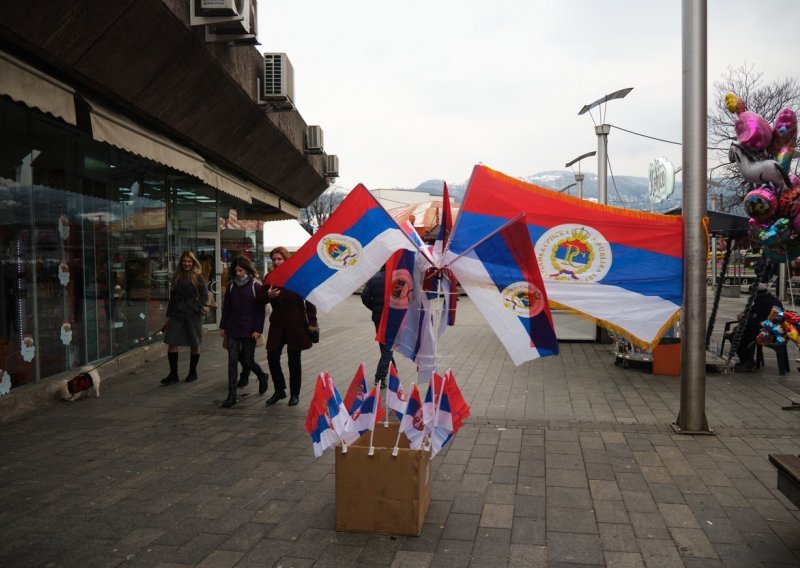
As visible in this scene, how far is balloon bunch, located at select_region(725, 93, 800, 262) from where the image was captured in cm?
588

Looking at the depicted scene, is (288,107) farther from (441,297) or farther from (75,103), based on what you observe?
(441,297)

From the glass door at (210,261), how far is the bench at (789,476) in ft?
41.7

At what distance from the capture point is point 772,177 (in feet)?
19.5

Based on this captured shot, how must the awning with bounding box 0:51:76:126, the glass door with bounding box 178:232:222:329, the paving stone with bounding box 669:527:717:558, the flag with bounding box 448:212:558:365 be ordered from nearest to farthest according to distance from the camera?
the paving stone with bounding box 669:527:717:558, the flag with bounding box 448:212:558:365, the awning with bounding box 0:51:76:126, the glass door with bounding box 178:232:222:329

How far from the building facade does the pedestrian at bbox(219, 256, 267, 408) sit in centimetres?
205

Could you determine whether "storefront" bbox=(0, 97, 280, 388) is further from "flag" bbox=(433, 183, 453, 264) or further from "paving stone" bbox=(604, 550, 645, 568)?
"paving stone" bbox=(604, 550, 645, 568)

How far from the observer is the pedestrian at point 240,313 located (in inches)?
299

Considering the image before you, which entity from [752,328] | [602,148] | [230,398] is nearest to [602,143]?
[602,148]

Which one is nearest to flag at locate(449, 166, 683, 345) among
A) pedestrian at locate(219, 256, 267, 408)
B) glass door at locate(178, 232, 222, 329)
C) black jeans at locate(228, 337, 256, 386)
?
pedestrian at locate(219, 256, 267, 408)

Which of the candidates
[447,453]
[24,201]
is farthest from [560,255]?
[24,201]

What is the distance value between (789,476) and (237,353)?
5.85 m

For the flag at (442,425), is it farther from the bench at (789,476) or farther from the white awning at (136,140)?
the white awning at (136,140)

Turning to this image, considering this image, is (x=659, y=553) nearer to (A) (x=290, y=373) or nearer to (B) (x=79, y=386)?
(A) (x=290, y=373)

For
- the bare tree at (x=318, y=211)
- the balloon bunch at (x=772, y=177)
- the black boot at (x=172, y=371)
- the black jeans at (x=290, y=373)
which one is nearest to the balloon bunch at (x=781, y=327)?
the balloon bunch at (x=772, y=177)
